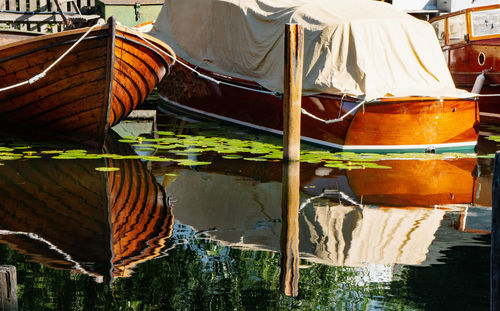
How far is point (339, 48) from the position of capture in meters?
11.6

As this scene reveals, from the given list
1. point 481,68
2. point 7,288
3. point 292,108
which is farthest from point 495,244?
point 481,68

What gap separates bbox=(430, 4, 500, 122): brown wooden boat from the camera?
580 inches

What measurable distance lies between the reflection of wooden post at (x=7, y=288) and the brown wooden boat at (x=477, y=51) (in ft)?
40.7

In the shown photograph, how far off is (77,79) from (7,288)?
7527 millimetres

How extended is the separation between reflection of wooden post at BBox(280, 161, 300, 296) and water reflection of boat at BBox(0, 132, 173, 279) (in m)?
1.03

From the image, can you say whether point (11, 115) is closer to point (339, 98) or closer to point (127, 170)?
point (127, 170)

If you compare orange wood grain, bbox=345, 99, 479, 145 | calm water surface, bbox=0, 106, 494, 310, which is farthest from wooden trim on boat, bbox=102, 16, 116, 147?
orange wood grain, bbox=345, 99, 479, 145

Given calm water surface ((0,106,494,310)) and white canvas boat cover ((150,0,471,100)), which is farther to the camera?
white canvas boat cover ((150,0,471,100))

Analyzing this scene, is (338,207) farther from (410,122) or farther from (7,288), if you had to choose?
(7,288)

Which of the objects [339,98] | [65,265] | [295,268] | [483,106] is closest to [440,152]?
[339,98]

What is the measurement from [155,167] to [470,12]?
792 centimetres

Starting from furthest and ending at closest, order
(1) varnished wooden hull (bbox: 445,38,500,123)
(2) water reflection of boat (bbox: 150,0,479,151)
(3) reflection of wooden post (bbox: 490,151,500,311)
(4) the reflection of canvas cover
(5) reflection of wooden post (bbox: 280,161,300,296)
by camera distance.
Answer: (1) varnished wooden hull (bbox: 445,38,500,123), (2) water reflection of boat (bbox: 150,0,479,151), (4) the reflection of canvas cover, (5) reflection of wooden post (bbox: 280,161,300,296), (3) reflection of wooden post (bbox: 490,151,500,311)

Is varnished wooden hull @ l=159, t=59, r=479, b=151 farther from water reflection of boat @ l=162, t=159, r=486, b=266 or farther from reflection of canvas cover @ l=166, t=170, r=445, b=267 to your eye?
reflection of canvas cover @ l=166, t=170, r=445, b=267

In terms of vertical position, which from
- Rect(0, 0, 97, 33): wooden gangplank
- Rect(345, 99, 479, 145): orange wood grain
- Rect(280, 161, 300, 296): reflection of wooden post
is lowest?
Rect(280, 161, 300, 296): reflection of wooden post
